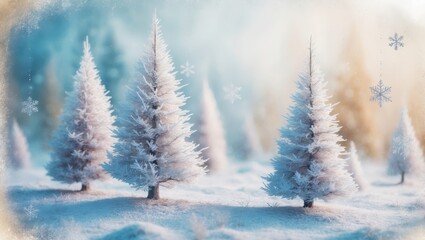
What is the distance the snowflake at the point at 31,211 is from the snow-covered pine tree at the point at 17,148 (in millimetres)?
1315

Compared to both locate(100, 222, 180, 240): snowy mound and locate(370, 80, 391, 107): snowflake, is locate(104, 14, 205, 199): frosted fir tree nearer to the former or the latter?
locate(100, 222, 180, 240): snowy mound

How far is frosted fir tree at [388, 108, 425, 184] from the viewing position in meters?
12.6

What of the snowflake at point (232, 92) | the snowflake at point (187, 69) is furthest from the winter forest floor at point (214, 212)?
the snowflake at point (187, 69)

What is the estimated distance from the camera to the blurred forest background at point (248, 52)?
12391 millimetres

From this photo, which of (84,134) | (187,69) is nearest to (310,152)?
(187,69)

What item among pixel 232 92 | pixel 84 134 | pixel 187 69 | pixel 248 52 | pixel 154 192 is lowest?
pixel 154 192

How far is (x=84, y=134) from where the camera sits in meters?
14.1

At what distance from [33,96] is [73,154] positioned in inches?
76.1

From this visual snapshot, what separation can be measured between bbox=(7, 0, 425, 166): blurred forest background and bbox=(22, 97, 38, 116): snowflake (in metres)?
0.14

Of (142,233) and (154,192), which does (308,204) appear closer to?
(154,192)

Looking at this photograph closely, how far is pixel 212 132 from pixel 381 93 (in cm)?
560

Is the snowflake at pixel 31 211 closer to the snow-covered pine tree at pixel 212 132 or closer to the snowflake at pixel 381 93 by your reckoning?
the snow-covered pine tree at pixel 212 132

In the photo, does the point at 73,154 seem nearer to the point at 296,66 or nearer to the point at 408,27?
the point at 296,66

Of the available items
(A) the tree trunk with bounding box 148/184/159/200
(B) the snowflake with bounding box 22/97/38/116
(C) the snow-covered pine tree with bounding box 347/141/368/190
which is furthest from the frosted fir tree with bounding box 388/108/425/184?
(B) the snowflake with bounding box 22/97/38/116
